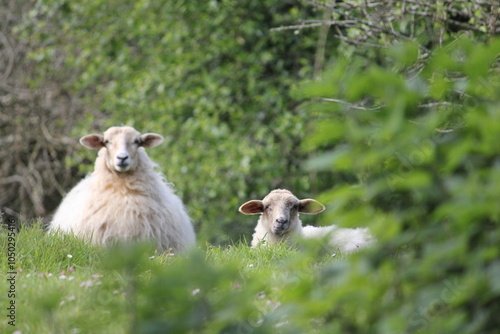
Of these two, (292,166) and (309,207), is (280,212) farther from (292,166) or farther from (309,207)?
(292,166)

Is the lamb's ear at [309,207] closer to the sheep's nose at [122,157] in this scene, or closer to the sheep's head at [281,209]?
the sheep's head at [281,209]

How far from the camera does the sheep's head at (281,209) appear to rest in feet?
20.8

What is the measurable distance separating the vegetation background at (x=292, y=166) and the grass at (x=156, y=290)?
0.03 ft

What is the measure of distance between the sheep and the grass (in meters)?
1.21

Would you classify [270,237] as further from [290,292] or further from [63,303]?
[290,292]

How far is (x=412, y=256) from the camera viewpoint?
2490mm

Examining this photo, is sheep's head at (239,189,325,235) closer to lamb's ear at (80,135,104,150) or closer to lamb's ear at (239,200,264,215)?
lamb's ear at (239,200,264,215)

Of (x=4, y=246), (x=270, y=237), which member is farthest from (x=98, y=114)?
(x=4, y=246)

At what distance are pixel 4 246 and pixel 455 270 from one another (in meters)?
3.34

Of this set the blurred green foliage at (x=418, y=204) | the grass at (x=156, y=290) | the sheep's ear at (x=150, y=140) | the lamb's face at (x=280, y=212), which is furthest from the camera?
the sheep's ear at (x=150, y=140)

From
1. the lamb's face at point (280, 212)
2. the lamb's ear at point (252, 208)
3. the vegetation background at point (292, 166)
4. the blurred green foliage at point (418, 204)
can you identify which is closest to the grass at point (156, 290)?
the vegetation background at point (292, 166)

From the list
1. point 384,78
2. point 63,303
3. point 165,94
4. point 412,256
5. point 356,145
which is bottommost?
point 165,94

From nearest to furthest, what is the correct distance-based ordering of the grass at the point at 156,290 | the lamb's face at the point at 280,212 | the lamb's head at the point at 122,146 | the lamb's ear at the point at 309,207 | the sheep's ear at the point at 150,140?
the grass at the point at 156,290 < the lamb's face at the point at 280,212 < the lamb's ear at the point at 309,207 < the lamb's head at the point at 122,146 < the sheep's ear at the point at 150,140

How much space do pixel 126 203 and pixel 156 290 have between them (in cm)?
434
